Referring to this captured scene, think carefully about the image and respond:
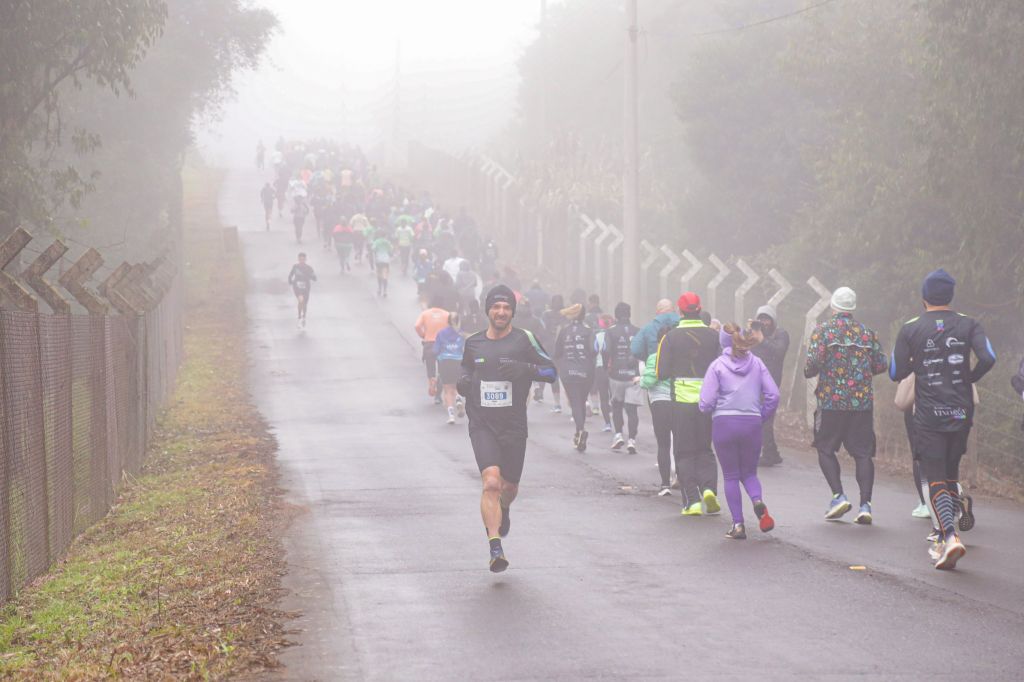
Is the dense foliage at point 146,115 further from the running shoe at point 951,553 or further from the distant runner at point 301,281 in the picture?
the running shoe at point 951,553

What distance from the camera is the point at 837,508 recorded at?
12.3 m

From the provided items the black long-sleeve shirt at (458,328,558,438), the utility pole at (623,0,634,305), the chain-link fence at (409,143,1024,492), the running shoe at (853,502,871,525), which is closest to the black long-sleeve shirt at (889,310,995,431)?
the running shoe at (853,502,871,525)

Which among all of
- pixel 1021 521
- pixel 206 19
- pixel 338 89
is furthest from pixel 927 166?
pixel 338 89

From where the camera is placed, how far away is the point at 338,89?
170750mm

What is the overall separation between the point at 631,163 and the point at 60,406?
18.1 metres

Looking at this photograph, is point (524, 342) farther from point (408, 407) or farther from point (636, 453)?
point (408, 407)

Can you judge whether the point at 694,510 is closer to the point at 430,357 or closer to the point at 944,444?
the point at 944,444

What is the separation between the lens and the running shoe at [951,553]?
974 centimetres

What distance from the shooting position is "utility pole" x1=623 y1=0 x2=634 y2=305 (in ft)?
90.0

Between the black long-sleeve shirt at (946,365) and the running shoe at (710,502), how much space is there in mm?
2616

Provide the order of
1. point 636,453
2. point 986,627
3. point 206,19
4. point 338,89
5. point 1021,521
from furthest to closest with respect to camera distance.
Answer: point 338,89 < point 206,19 < point 636,453 < point 1021,521 < point 986,627

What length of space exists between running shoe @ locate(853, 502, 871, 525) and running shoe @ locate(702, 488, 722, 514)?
1143mm

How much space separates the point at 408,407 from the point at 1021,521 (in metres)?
13.3

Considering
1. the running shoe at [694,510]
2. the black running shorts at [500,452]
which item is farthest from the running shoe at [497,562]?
the running shoe at [694,510]
